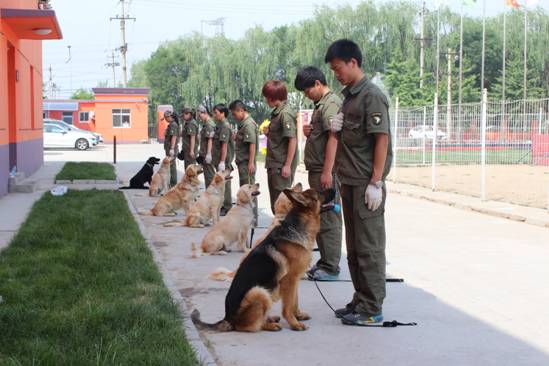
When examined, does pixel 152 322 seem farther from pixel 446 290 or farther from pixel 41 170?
pixel 41 170

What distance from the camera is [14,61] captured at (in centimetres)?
2009

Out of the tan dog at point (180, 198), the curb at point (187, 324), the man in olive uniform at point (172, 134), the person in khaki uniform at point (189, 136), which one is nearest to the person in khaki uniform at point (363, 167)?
the curb at point (187, 324)

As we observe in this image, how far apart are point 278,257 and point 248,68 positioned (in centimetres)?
6196

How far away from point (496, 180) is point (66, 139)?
32714mm

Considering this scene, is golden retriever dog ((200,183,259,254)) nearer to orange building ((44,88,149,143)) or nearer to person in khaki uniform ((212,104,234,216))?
person in khaki uniform ((212,104,234,216))

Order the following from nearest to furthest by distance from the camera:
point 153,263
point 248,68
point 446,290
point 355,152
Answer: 1. point 355,152
2. point 446,290
3. point 153,263
4. point 248,68

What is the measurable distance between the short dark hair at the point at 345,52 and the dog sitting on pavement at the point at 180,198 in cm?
803

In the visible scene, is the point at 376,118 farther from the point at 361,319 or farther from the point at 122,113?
the point at 122,113

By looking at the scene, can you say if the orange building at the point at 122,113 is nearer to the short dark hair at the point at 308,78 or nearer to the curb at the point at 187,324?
the curb at the point at 187,324

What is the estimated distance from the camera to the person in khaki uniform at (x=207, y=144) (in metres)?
14.6

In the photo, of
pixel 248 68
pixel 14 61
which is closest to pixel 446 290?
pixel 14 61

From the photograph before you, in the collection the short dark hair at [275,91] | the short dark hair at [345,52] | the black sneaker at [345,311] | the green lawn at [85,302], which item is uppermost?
the short dark hair at [345,52]

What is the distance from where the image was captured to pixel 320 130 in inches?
306

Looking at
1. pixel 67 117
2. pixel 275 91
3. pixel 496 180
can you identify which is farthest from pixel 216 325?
pixel 67 117
